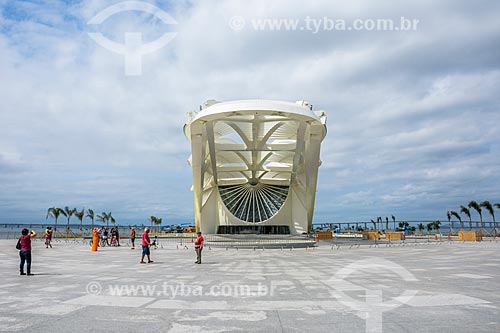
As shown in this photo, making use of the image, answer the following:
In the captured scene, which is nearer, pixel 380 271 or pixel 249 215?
pixel 380 271

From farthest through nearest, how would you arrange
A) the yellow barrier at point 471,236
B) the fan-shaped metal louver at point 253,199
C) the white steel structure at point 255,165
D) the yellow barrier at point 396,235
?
the fan-shaped metal louver at point 253,199, the yellow barrier at point 396,235, the yellow barrier at point 471,236, the white steel structure at point 255,165

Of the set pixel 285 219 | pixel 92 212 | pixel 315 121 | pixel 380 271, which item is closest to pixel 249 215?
pixel 285 219

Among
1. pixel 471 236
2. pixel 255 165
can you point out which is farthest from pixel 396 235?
pixel 255 165

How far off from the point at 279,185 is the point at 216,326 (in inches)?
1808

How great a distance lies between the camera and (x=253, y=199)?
50.9 metres

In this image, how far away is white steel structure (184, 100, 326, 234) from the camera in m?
34.7

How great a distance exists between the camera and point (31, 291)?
7938 mm

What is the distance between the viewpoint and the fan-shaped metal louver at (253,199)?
49625 mm

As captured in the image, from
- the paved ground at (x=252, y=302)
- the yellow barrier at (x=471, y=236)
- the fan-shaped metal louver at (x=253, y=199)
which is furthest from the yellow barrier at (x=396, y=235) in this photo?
the paved ground at (x=252, y=302)

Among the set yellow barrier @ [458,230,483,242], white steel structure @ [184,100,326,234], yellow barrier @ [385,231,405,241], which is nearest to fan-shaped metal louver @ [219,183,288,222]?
white steel structure @ [184,100,326,234]

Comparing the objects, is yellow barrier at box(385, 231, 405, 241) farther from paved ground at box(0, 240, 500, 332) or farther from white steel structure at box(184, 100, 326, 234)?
paved ground at box(0, 240, 500, 332)

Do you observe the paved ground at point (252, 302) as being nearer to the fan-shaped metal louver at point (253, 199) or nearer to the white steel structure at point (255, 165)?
the white steel structure at point (255, 165)

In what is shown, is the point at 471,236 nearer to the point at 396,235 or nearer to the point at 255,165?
the point at 396,235

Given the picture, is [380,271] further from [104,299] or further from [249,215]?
[249,215]
